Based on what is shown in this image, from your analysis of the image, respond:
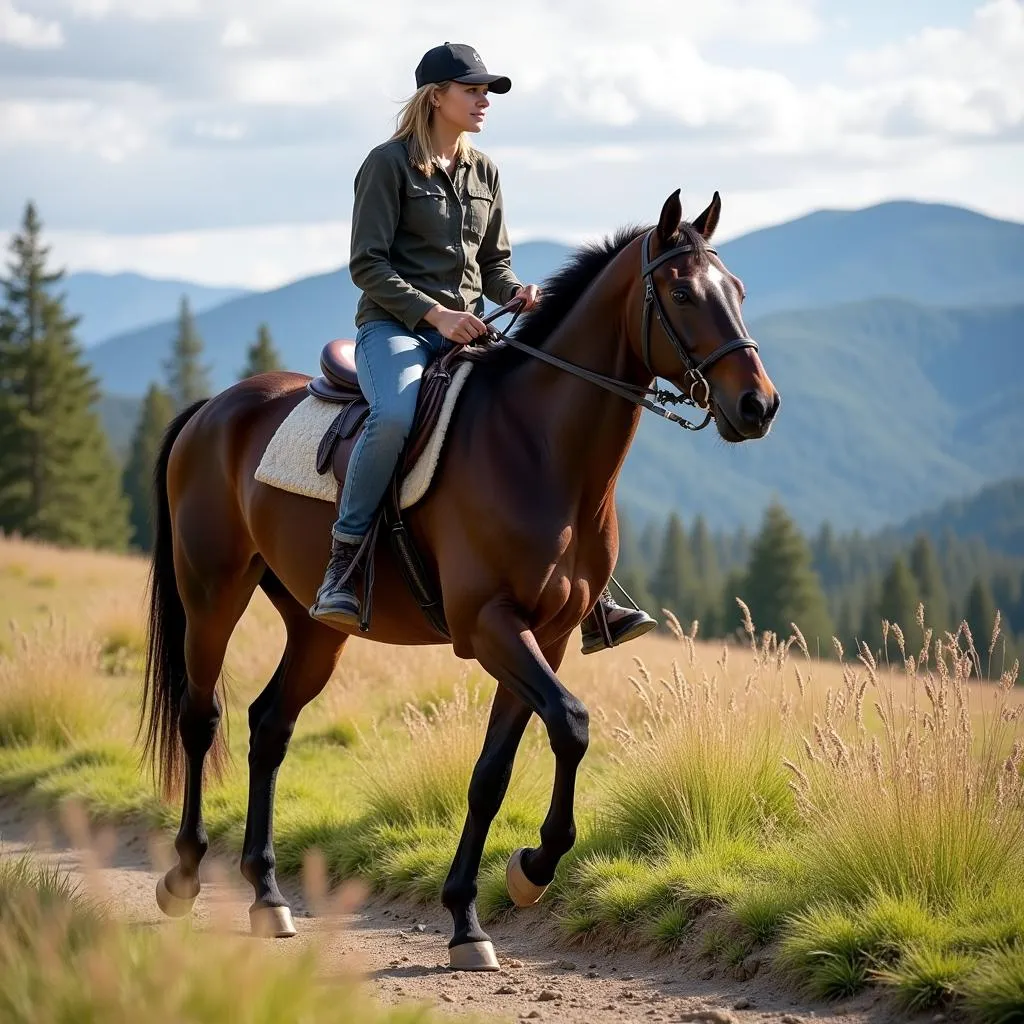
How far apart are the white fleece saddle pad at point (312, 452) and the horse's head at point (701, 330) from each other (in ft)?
3.16

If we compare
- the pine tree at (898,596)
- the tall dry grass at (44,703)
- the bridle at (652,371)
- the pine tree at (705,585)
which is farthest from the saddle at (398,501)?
the pine tree at (898,596)

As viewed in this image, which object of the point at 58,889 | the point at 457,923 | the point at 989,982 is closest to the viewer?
the point at 989,982

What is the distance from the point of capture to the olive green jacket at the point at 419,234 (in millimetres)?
6785

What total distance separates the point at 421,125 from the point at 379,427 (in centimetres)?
151

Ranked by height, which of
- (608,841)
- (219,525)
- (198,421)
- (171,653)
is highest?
(198,421)

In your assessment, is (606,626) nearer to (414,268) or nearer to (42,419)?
(414,268)

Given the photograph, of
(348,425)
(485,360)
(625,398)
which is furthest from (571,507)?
(348,425)

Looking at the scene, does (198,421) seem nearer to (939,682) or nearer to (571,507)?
(571,507)

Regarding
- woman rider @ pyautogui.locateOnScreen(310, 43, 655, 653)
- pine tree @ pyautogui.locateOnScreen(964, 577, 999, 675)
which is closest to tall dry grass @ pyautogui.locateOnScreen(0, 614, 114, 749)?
woman rider @ pyautogui.locateOnScreen(310, 43, 655, 653)

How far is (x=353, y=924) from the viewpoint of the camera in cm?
773

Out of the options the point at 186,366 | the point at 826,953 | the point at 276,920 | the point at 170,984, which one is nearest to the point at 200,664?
the point at 276,920

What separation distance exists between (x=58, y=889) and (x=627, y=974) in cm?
248

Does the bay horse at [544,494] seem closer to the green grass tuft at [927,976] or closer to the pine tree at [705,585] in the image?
the green grass tuft at [927,976]

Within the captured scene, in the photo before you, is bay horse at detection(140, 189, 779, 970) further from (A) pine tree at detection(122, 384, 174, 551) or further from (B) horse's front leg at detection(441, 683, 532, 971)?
(A) pine tree at detection(122, 384, 174, 551)
